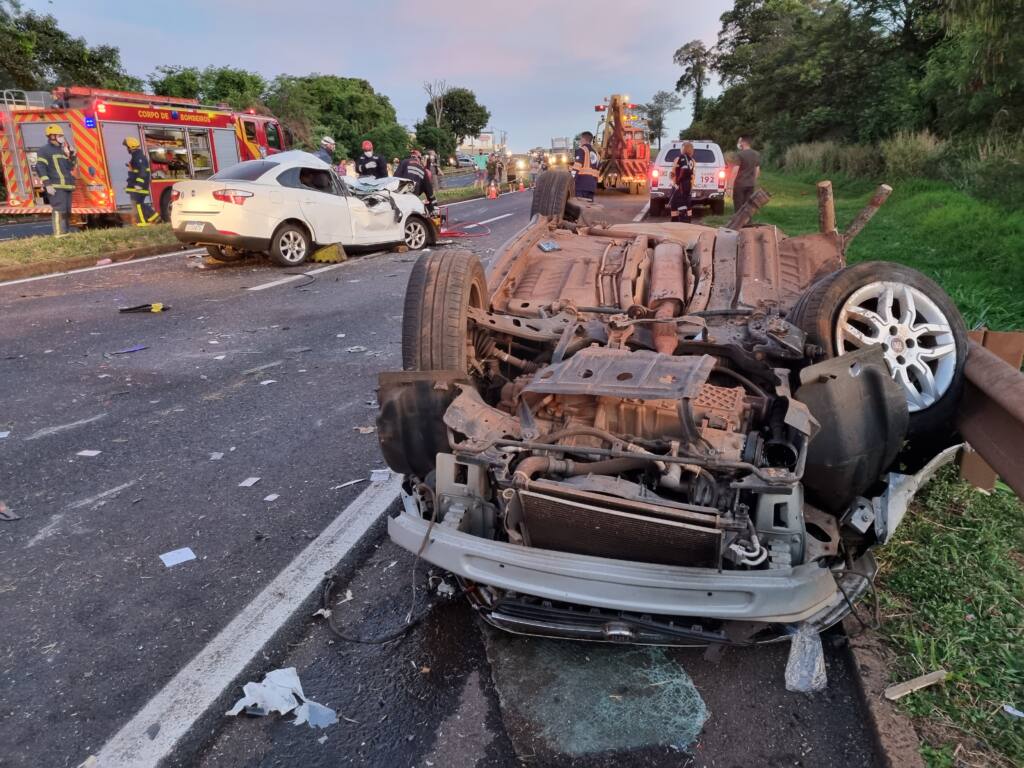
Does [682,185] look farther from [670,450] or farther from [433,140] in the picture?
[433,140]

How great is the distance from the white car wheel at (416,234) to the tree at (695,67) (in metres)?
64.9

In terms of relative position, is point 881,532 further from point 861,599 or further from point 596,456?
point 596,456

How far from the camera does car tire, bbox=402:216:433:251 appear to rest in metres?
12.6

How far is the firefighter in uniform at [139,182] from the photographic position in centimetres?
1442

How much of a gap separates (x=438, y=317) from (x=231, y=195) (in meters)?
7.73

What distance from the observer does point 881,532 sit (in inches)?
99.8

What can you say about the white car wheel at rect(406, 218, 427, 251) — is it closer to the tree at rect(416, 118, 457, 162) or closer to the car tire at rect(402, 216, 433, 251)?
the car tire at rect(402, 216, 433, 251)

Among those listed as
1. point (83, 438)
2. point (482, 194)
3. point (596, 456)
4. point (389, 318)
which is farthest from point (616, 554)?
point (482, 194)

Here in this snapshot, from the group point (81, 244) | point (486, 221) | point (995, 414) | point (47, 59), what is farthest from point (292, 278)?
point (47, 59)

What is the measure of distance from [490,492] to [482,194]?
25.6 metres

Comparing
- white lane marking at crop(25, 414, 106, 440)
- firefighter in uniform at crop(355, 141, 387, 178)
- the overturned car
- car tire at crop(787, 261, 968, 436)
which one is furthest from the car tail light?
car tire at crop(787, 261, 968, 436)

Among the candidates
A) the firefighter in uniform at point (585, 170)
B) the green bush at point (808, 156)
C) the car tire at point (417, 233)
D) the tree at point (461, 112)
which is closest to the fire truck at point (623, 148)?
the green bush at point (808, 156)

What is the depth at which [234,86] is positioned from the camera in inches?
1449

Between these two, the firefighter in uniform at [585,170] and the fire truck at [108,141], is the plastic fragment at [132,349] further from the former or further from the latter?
the fire truck at [108,141]
